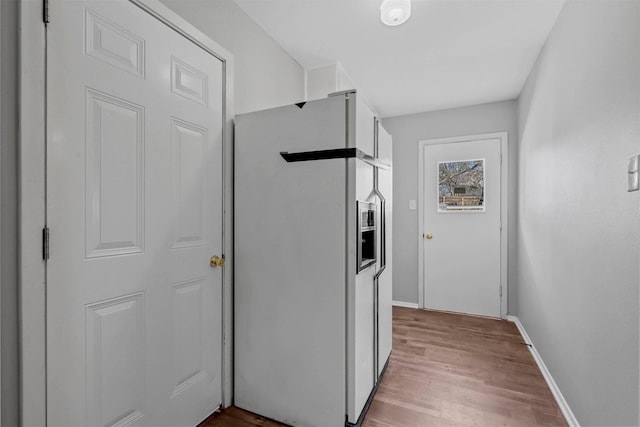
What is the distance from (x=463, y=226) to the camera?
375 cm

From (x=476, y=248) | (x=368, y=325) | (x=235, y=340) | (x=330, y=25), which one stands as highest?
(x=330, y=25)

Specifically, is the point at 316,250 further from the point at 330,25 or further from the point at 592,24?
the point at 592,24

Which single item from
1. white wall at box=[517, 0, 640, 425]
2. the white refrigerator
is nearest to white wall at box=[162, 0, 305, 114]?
the white refrigerator

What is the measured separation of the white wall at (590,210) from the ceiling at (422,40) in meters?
0.25

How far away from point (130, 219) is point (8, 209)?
0.39 metres

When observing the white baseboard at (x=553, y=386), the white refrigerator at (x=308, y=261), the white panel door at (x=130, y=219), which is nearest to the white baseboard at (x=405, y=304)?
the white baseboard at (x=553, y=386)

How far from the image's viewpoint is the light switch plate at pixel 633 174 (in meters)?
1.10

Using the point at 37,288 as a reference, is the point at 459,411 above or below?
below

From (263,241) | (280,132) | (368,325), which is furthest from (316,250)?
(280,132)

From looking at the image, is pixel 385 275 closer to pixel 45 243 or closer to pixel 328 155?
pixel 328 155

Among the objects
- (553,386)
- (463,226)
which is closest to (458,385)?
(553,386)

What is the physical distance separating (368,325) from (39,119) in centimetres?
170

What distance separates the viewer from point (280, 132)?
1.73 m

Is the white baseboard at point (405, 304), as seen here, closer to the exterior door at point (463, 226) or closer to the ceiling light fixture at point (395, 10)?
the exterior door at point (463, 226)
